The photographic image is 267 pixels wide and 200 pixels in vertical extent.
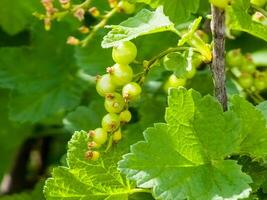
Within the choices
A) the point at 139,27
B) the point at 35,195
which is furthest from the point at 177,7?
the point at 35,195

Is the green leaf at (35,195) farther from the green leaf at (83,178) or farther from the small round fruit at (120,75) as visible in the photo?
the small round fruit at (120,75)

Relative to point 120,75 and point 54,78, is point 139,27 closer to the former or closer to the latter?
point 120,75

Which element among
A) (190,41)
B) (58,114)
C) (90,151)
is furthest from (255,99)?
(58,114)

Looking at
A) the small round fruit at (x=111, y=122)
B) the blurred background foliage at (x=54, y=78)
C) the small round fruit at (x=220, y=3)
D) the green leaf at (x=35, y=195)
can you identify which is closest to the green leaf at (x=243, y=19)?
the small round fruit at (x=220, y=3)

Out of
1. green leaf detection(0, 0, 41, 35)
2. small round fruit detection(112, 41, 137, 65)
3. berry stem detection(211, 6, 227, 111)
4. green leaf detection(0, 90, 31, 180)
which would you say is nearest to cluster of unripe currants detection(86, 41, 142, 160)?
small round fruit detection(112, 41, 137, 65)

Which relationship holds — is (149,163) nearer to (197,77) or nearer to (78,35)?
(197,77)
